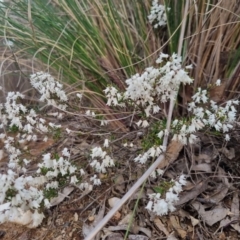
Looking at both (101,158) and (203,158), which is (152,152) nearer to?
(101,158)

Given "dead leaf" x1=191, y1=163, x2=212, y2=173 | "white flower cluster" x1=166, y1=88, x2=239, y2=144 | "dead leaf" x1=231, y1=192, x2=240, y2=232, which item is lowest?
"dead leaf" x1=231, y1=192, x2=240, y2=232

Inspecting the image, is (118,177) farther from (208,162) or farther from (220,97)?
(220,97)

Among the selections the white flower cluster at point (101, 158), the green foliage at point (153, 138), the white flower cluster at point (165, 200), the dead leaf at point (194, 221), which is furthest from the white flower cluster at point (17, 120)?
the dead leaf at point (194, 221)

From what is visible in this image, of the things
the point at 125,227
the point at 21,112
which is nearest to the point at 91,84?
the point at 21,112

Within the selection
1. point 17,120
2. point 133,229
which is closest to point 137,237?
point 133,229

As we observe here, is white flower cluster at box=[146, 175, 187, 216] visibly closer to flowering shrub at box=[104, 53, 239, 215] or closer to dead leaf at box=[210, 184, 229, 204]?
flowering shrub at box=[104, 53, 239, 215]

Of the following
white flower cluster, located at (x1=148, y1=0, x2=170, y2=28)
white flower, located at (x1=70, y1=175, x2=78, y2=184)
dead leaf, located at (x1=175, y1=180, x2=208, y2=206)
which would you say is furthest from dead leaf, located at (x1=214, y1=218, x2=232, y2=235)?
white flower cluster, located at (x1=148, y1=0, x2=170, y2=28)

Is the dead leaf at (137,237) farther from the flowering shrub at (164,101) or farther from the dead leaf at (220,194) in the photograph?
the dead leaf at (220,194)
